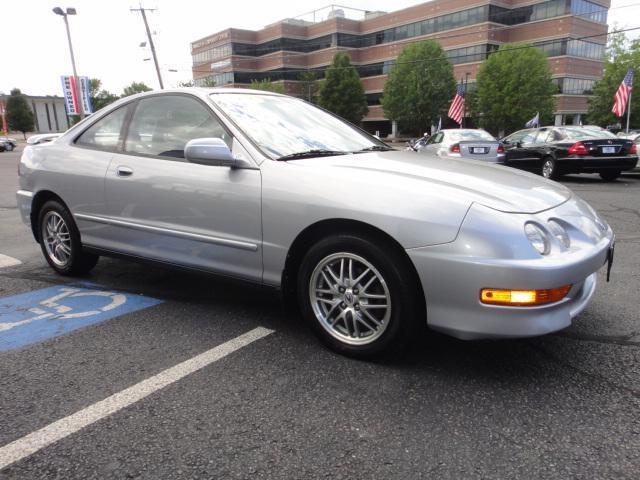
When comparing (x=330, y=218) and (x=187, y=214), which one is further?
(x=187, y=214)

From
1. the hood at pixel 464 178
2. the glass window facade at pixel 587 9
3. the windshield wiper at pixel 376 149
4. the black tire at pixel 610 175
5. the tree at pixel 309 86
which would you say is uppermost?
the glass window facade at pixel 587 9

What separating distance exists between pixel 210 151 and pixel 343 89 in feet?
A: 216

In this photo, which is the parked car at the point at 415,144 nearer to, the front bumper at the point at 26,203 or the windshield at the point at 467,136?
the windshield at the point at 467,136

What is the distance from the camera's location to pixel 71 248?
437 centimetres

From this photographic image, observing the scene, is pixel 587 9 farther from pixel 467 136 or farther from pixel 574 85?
pixel 467 136

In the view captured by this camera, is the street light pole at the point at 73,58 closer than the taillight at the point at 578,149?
No

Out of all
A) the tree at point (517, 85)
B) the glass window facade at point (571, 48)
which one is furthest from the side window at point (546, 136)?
the glass window facade at point (571, 48)

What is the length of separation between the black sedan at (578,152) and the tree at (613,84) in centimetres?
4635

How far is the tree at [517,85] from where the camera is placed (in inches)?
1828

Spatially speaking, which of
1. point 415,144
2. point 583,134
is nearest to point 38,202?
point 415,144

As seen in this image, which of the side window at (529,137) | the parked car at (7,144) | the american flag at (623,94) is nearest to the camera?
the side window at (529,137)

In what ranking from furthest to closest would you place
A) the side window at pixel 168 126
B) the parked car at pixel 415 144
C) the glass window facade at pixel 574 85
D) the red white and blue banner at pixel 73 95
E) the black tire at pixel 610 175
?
the glass window facade at pixel 574 85
the red white and blue banner at pixel 73 95
the black tire at pixel 610 175
the parked car at pixel 415 144
the side window at pixel 168 126

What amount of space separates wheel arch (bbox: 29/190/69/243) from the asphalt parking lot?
1.04 metres

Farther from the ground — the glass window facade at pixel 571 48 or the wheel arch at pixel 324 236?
the glass window facade at pixel 571 48
